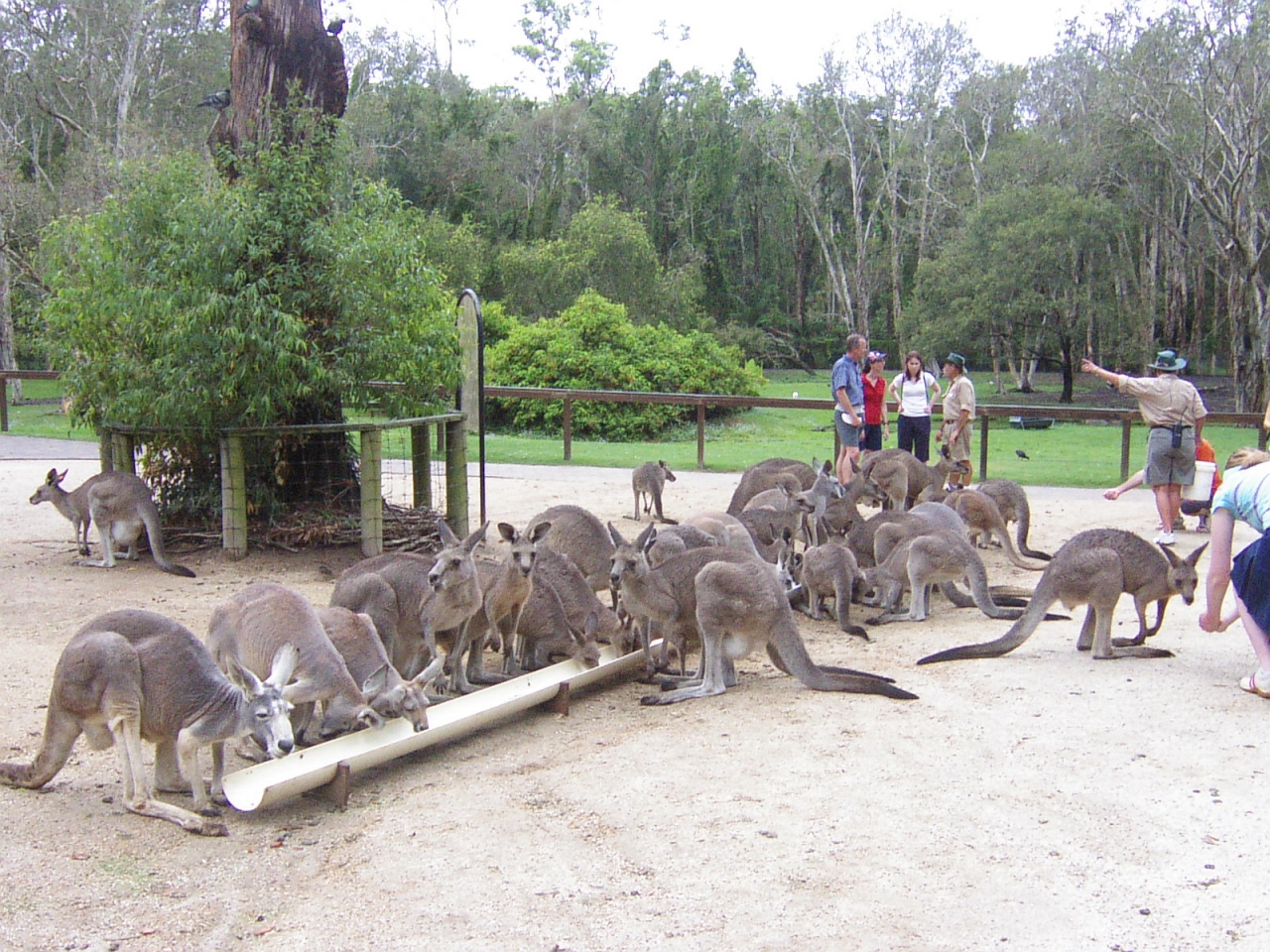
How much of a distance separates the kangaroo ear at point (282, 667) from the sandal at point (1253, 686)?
16.5 feet

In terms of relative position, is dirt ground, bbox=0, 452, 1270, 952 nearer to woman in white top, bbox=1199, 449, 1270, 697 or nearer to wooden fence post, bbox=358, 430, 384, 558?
woman in white top, bbox=1199, 449, 1270, 697

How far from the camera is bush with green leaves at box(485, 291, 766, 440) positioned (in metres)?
22.6

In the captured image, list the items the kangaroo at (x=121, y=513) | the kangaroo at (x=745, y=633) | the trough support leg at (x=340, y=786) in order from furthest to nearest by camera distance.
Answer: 1. the kangaroo at (x=121, y=513)
2. the kangaroo at (x=745, y=633)
3. the trough support leg at (x=340, y=786)

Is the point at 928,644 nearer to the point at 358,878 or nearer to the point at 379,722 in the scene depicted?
the point at 379,722

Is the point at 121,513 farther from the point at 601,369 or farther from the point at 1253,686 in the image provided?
the point at 601,369

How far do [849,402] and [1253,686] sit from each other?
246 inches

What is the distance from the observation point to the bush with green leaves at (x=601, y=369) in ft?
74.1

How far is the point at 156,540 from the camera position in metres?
9.58

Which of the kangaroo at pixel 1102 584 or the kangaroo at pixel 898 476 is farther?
the kangaroo at pixel 898 476

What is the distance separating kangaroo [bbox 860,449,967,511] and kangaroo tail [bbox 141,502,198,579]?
6.26 meters

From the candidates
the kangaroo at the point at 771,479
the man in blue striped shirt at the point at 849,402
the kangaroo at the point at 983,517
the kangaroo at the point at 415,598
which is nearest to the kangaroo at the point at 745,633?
the kangaroo at the point at 415,598

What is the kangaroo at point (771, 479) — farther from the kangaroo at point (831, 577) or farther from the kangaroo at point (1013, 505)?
the kangaroo at point (831, 577)

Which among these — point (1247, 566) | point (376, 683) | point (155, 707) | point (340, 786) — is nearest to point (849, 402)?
point (1247, 566)

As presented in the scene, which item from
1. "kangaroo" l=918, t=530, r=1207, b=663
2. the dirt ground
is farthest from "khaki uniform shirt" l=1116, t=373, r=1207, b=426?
the dirt ground
